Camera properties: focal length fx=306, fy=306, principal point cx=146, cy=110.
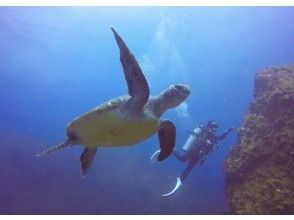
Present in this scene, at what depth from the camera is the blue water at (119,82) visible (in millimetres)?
11023

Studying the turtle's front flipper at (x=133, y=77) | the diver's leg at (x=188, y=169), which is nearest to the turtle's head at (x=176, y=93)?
the turtle's front flipper at (x=133, y=77)

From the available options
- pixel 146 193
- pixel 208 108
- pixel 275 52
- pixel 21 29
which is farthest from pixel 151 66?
pixel 146 193

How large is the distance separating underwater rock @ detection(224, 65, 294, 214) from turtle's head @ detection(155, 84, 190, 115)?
75.7 inches

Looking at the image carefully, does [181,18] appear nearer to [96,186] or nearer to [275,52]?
[275,52]

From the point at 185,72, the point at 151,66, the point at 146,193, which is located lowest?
the point at 185,72

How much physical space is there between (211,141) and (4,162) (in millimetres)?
8547

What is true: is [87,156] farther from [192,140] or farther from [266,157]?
[192,140]

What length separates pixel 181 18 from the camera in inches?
1220

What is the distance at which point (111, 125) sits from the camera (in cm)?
293

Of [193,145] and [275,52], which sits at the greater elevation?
[193,145]

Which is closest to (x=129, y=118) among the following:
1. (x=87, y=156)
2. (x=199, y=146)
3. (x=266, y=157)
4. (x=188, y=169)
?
(x=87, y=156)

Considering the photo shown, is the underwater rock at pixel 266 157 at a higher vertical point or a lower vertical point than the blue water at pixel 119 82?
higher

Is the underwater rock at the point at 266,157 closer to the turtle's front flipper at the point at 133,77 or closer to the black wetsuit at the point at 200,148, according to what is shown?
the black wetsuit at the point at 200,148

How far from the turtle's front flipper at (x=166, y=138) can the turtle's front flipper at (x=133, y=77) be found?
1.81ft
